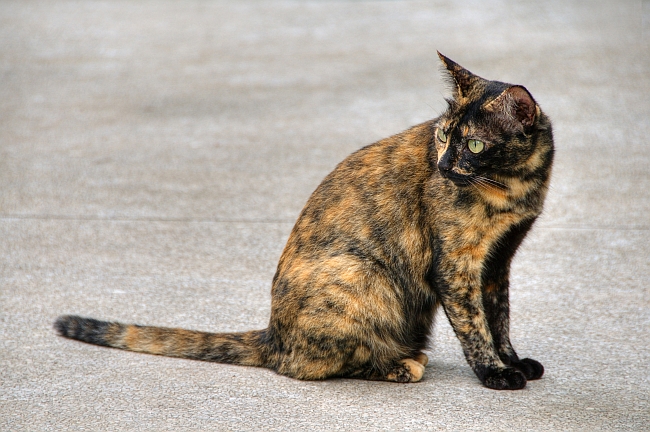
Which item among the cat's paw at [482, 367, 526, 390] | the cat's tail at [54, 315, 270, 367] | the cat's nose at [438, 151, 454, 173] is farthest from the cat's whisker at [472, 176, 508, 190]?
the cat's tail at [54, 315, 270, 367]

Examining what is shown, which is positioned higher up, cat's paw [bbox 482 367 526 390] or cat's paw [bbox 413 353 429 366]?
cat's paw [bbox 482 367 526 390]

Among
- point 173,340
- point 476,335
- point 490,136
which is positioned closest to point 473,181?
point 490,136

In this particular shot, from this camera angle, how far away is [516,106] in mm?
3400

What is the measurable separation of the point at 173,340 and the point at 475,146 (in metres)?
1.64

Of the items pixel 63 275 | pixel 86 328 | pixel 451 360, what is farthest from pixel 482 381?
pixel 63 275

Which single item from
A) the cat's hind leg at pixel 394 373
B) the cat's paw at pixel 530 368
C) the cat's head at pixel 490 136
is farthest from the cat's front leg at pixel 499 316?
the cat's head at pixel 490 136

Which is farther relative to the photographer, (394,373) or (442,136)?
(394,373)

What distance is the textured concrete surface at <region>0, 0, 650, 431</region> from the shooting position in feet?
11.4

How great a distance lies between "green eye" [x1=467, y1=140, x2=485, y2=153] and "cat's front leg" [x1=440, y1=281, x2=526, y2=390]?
56cm

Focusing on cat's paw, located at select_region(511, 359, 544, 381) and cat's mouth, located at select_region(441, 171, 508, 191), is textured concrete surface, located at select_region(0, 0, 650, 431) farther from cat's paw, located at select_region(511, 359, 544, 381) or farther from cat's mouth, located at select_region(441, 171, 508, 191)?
cat's mouth, located at select_region(441, 171, 508, 191)

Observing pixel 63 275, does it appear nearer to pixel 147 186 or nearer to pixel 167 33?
pixel 147 186

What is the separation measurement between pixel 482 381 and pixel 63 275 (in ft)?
8.67

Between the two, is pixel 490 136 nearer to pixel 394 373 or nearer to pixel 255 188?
pixel 394 373

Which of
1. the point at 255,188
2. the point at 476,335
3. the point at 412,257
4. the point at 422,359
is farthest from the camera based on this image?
the point at 255,188
